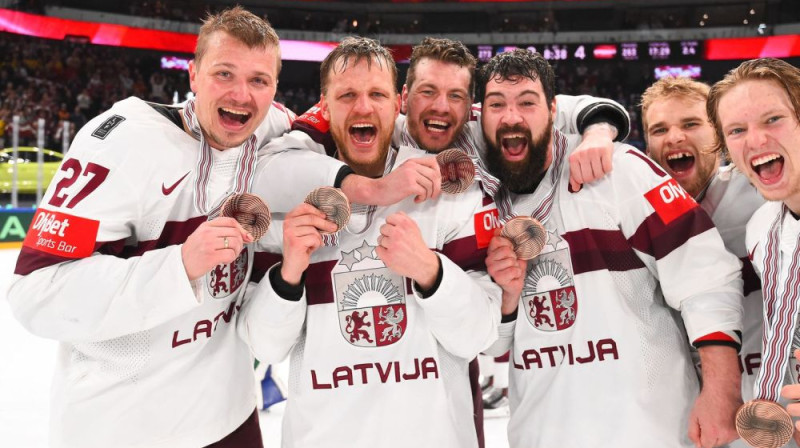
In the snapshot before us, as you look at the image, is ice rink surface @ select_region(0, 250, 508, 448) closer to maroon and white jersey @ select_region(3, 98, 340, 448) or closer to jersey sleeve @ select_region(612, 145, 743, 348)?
maroon and white jersey @ select_region(3, 98, 340, 448)

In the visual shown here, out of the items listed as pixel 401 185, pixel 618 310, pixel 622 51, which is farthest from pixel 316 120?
pixel 622 51

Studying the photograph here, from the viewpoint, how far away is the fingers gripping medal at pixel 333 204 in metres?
1.75

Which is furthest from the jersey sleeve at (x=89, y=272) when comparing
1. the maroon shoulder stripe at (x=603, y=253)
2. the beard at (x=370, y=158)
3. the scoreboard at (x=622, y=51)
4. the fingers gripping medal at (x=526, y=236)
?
the scoreboard at (x=622, y=51)

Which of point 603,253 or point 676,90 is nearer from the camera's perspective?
point 603,253

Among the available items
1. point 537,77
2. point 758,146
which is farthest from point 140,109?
point 758,146

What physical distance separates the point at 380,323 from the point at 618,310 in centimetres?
72

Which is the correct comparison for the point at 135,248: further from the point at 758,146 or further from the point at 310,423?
the point at 758,146

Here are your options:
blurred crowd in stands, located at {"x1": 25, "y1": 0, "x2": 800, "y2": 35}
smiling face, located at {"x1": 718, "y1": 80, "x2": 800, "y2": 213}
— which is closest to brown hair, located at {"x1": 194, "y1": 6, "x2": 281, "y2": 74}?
smiling face, located at {"x1": 718, "y1": 80, "x2": 800, "y2": 213}

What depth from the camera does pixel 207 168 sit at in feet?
6.48

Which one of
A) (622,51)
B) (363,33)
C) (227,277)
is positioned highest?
(363,33)

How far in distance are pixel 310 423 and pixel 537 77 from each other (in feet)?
4.24

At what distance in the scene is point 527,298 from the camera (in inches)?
82.0

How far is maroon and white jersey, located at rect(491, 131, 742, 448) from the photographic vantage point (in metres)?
1.93

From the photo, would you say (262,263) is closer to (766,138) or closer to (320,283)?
(320,283)
